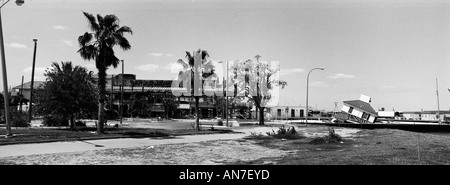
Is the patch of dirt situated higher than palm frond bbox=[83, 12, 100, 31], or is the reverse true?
palm frond bbox=[83, 12, 100, 31]

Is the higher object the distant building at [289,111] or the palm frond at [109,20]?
the palm frond at [109,20]

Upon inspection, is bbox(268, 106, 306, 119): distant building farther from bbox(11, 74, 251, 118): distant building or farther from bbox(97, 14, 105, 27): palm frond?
bbox(97, 14, 105, 27): palm frond

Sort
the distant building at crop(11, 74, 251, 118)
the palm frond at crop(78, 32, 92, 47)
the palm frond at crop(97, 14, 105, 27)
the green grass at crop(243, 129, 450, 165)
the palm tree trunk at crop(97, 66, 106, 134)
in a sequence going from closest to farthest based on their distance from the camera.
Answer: the green grass at crop(243, 129, 450, 165), the palm tree trunk at crop(97, 66, 106, 134), the palm frond at crop(78, 32, 92, 47), the palm frond at crop(97, 14, 105, 27), the distant building at crop(11, 74, 251, 118)

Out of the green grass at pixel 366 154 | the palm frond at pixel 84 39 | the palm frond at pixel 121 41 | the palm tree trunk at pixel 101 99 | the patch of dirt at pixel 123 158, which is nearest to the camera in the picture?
the green grass at pixel 366 154

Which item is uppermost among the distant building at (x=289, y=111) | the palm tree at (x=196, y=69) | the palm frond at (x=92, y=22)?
the palm frond at (x=92, y=22)

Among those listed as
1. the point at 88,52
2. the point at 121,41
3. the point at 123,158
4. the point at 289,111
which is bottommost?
the point at 123,158

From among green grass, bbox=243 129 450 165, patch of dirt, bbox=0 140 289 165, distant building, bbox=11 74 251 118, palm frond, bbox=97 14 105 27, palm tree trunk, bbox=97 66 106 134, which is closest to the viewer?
green grass, bbox=243 129 450 165

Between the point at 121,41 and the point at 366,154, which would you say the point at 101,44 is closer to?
the point at 121,41

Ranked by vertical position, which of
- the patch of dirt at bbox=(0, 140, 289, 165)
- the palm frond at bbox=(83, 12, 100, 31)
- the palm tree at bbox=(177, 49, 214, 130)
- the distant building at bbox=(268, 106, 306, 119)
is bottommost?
the patch of dirt at bbox=(0, 140, 289, 165)

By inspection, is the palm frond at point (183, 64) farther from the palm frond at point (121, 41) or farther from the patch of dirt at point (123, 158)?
the patch of dirt at point (123, 158)

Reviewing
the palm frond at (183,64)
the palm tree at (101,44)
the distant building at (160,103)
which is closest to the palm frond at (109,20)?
the palm tree at (101,44)

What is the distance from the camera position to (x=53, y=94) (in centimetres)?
2588

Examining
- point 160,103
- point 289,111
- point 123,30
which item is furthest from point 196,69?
point 289,111

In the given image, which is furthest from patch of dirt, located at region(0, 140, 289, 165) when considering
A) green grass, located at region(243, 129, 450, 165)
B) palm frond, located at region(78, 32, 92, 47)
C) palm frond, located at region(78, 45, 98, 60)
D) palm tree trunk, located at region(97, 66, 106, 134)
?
palm frond, located at region(78, 32, 92, 47)
